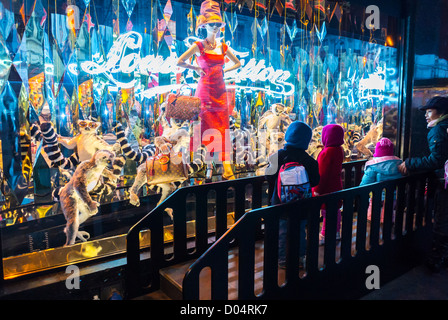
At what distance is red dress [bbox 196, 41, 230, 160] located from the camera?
3.78m

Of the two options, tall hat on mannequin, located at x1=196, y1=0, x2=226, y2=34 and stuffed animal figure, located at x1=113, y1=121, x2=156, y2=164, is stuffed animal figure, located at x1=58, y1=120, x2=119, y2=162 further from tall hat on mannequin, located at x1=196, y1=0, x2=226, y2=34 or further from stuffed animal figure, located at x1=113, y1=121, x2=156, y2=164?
tall hat on mannequin, located at x1=196, y1=0, x2=226, y2=34

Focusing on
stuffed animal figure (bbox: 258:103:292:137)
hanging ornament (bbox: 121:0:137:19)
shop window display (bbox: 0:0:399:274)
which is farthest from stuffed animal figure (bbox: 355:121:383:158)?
hanging ornament (bbox: 121:0:137:19)

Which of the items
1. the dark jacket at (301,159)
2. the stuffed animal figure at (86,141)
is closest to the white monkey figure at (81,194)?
the stuffed animal figure at (86,141)

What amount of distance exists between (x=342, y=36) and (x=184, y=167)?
9.67 ft

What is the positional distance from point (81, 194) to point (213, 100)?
1.71 m

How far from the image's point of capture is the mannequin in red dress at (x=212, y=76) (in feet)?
12.0

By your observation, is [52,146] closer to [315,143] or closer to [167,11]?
[167,11]

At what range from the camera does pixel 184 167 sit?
151 inches

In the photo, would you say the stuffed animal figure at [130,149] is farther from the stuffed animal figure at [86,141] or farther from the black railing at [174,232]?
the black railing at [174,232]

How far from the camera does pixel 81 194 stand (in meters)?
3.15

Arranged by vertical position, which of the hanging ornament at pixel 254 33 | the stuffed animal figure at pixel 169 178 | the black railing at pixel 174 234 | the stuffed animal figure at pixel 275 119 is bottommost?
the black railing at pixel 174 234
